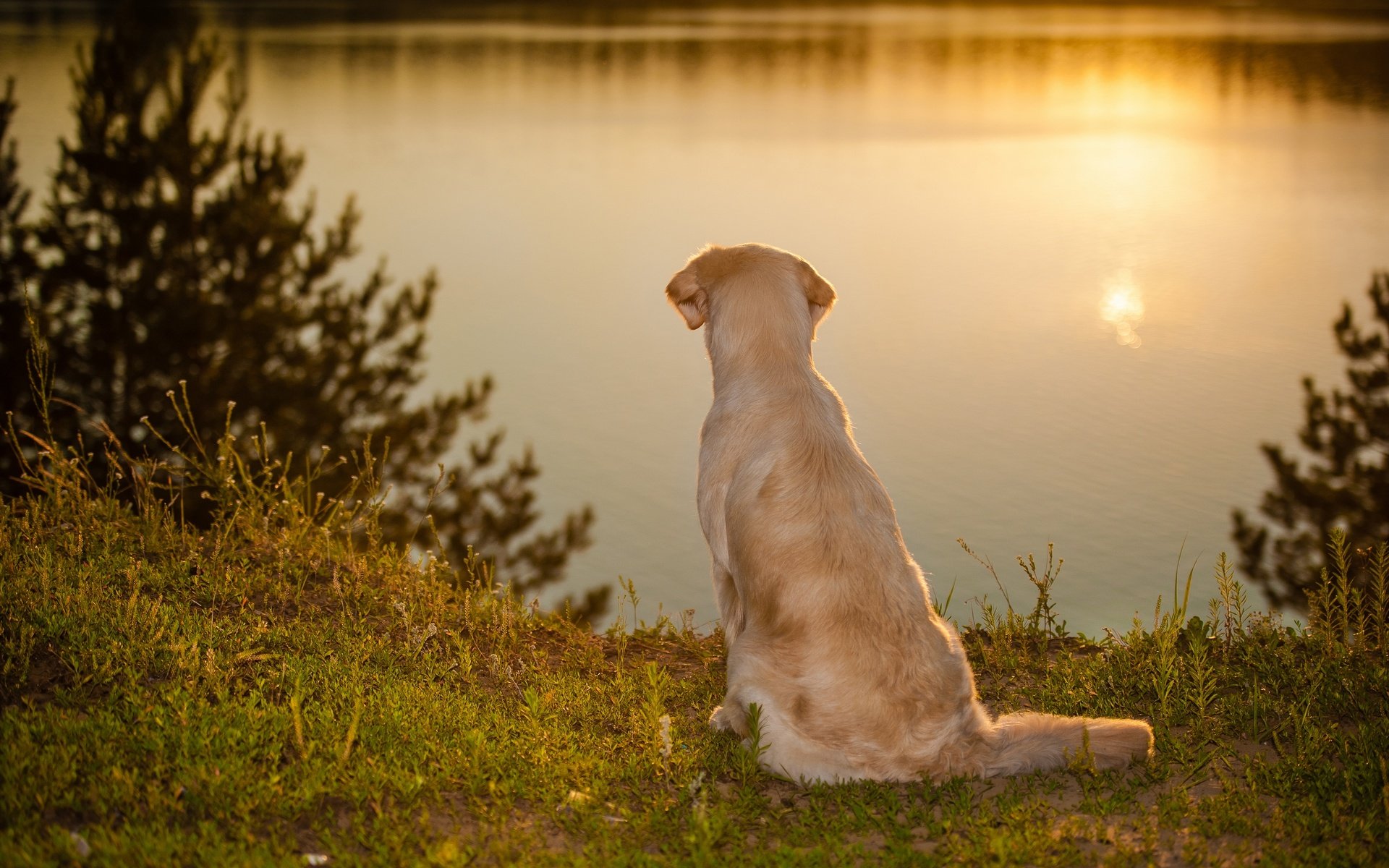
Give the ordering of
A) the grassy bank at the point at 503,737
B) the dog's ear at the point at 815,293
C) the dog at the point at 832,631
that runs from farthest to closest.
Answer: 1. the dog's ear at the point at 815,293
2. the dog at the point at 832,631
3. the grassy bank at the point at 503,737

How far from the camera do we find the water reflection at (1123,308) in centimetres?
1483

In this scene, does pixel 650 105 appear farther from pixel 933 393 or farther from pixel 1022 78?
pixel 933 393

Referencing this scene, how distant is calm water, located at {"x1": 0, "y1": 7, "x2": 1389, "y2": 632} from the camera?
11125 millimetres

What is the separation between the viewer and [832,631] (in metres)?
4.25

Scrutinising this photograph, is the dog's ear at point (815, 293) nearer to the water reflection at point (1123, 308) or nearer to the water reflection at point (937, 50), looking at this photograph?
the water reflection at point (1123, 308)

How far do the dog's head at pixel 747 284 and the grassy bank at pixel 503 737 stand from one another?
1633mm

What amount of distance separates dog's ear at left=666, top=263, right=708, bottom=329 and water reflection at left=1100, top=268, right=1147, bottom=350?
Result: 1060 centimetres

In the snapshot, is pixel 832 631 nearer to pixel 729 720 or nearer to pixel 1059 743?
pixel 729 720

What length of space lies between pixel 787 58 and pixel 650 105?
1112cm

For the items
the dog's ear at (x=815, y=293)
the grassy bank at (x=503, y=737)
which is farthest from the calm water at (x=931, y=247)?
the dog's ear at (x=815, y=293)

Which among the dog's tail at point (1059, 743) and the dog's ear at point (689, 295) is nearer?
the dog's tail at point (1059, 743)

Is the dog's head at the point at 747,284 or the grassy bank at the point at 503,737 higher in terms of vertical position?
the dog's head at the point at 747,284

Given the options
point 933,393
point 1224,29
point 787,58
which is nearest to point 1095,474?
point 933,393

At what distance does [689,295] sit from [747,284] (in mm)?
310
